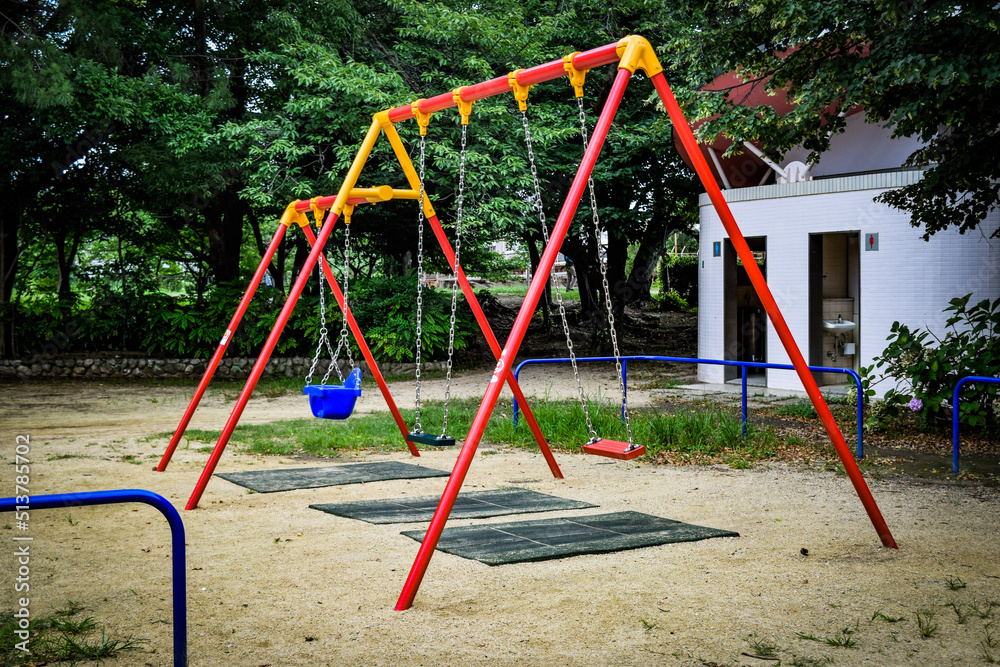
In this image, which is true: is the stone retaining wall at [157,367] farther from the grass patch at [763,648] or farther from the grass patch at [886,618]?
the grass patch at [763,648]

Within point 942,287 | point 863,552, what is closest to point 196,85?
point 942,287

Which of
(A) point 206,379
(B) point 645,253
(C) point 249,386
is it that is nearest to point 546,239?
(C) point 249,386

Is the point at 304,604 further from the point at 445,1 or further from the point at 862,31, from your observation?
the point at 445,1

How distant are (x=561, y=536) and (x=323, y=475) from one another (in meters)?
2.96

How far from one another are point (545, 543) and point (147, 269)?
52.0 feet

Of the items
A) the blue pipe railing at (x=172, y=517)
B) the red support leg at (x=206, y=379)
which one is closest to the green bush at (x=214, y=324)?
the red support leg at (x=206, y=379)

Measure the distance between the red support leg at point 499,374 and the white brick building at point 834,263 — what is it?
28.6 ft

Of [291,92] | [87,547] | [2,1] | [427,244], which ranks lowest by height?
[87,547]

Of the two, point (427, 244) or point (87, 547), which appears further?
point (427, 244)

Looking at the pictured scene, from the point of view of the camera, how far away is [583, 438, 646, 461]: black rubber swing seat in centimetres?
578

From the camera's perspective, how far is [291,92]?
14.8 metres

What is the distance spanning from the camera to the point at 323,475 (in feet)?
25.5

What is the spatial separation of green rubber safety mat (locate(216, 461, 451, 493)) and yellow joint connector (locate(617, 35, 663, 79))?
13.7ft

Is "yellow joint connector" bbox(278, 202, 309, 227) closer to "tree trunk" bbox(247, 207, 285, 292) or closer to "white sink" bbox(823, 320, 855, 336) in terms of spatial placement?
"white sink" bbox(823, 320, 855, 336)
